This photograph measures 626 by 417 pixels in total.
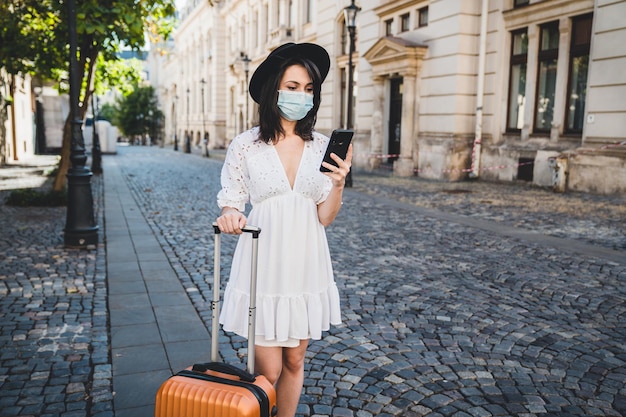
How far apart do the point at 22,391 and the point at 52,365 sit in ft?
1.26

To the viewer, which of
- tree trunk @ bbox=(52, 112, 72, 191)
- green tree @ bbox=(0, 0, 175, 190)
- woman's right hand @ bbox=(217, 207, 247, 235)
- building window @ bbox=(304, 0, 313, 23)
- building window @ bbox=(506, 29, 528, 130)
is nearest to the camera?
woman's right hand @ bbox=(217, 207, 247, 235)

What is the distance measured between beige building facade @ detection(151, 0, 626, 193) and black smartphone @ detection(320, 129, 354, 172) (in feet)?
22.7

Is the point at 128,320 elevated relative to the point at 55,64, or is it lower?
lower

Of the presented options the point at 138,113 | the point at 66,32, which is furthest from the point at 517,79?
the point at 138,113

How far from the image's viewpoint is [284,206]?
263 centimetres

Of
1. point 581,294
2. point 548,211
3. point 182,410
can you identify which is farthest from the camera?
point 548,211

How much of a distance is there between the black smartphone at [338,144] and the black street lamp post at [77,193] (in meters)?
6.28

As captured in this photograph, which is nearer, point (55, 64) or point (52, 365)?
point (52, 365)

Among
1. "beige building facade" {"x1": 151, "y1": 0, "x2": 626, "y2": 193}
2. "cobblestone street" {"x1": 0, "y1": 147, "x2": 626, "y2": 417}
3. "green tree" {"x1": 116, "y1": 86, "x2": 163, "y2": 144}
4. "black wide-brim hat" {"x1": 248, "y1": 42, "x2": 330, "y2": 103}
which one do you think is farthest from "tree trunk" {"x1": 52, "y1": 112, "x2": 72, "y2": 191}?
"green tree" {"x1": 116, "y1": 86, "x2": 163, "y2": 144}

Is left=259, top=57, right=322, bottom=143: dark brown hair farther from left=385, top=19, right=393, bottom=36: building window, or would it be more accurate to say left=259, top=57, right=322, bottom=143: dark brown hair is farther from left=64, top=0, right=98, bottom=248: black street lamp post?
left=385, top=19, right=393, bottom=36: building window

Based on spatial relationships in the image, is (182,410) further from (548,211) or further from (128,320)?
(548,211)

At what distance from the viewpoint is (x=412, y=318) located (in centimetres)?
494

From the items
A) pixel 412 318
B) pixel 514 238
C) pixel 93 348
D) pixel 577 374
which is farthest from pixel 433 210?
pixel 93 348

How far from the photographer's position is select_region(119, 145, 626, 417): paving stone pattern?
11.4ft
